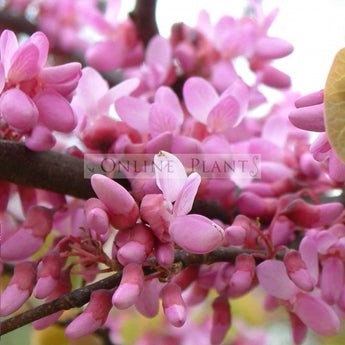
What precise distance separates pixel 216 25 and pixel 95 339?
26.3 inches

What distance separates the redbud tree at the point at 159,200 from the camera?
2.15ft

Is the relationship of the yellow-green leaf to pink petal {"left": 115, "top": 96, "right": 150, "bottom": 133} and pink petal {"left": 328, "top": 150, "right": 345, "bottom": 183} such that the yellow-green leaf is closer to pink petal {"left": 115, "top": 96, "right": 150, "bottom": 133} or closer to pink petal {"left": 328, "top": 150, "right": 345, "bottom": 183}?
pink petal {"left": 328, "top": 150, "right": 345, "bottom": 183}

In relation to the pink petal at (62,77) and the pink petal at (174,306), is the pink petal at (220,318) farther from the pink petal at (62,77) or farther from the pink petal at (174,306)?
the pink petal at (62,77)

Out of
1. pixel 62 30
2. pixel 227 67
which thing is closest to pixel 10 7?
pixel 62 30

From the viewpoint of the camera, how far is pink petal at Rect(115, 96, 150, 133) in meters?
0.81

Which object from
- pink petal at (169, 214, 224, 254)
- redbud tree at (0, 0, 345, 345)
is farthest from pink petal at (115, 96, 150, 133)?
pink petal at (169, 214, 224, 254)

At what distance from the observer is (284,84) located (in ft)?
3.81

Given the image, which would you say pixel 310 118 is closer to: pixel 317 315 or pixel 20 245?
pixel 317 315

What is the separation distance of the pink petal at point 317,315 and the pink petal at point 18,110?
386 millimetres

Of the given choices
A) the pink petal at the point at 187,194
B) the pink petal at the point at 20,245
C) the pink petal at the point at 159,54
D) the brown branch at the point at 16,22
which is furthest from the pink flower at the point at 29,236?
the brown branch at the point at 16,22

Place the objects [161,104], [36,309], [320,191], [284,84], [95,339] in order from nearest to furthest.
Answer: [36,309] → [161,104] → [320,191] → [284,84] → [95,339]

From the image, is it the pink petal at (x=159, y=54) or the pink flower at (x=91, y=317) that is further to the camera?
the pink petal at (x=159, y=54)

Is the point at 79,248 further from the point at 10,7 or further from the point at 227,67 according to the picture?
the point at 10,7

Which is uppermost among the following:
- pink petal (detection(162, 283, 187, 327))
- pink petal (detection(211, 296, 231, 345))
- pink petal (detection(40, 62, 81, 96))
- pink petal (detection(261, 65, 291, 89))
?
pink petal (detection(40, 62, 81, 96))
